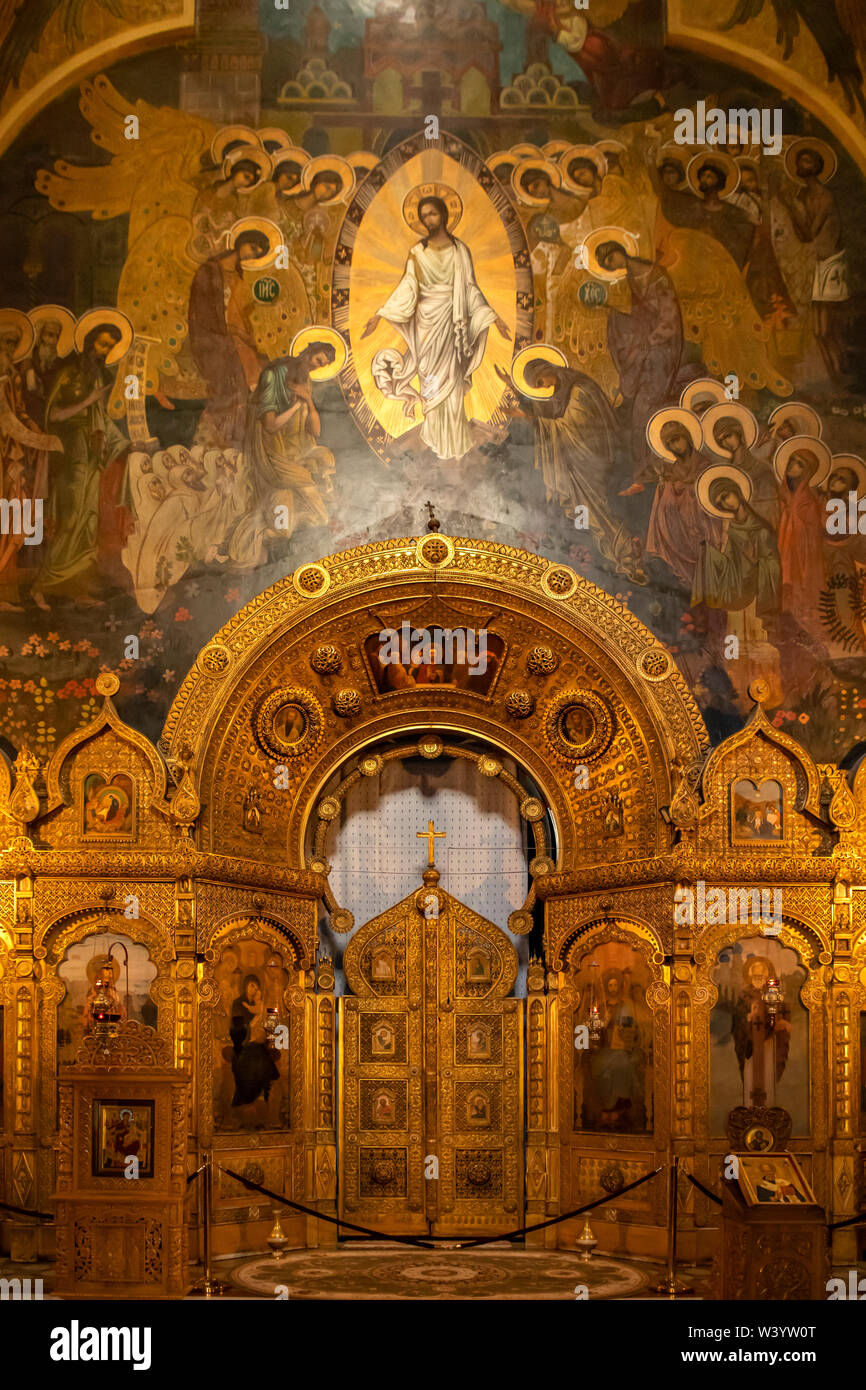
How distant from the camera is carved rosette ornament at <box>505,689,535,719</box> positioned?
20891mm

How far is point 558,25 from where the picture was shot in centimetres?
2028

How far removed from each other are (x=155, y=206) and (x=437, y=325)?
3.92 m

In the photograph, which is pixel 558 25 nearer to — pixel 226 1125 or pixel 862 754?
pixel 862 754

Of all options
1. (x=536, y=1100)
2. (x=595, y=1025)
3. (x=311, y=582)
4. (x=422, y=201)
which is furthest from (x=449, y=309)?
(x=536, y=1100)

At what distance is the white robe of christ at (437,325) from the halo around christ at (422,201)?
0.25 metres

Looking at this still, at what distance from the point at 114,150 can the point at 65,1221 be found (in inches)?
515

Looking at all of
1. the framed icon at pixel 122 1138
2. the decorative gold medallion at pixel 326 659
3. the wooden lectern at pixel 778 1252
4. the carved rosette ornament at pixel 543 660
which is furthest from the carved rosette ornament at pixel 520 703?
the wooden lectern at pixel 778 1252

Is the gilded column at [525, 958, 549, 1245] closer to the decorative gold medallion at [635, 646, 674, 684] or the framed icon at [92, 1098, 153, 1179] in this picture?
the decorative gold medallion at [635, 646, 674, 684]

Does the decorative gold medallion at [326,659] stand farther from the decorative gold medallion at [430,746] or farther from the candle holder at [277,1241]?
the candle holder at [277,1241]

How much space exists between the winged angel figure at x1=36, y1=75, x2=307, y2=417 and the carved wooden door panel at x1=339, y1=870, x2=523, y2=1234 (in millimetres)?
7838

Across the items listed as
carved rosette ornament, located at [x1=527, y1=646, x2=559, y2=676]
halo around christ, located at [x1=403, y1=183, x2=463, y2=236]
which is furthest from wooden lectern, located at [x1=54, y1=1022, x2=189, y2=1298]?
halo around christ, located at [x1=403, y1=183, x2=463, y2=236]

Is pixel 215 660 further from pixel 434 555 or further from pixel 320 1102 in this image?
pixel 320 1102

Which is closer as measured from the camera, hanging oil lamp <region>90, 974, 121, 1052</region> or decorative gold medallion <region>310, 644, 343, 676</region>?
hanging oil lamp <region>90, 974, 121, 1052</region>

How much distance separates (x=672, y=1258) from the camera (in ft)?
55.3
